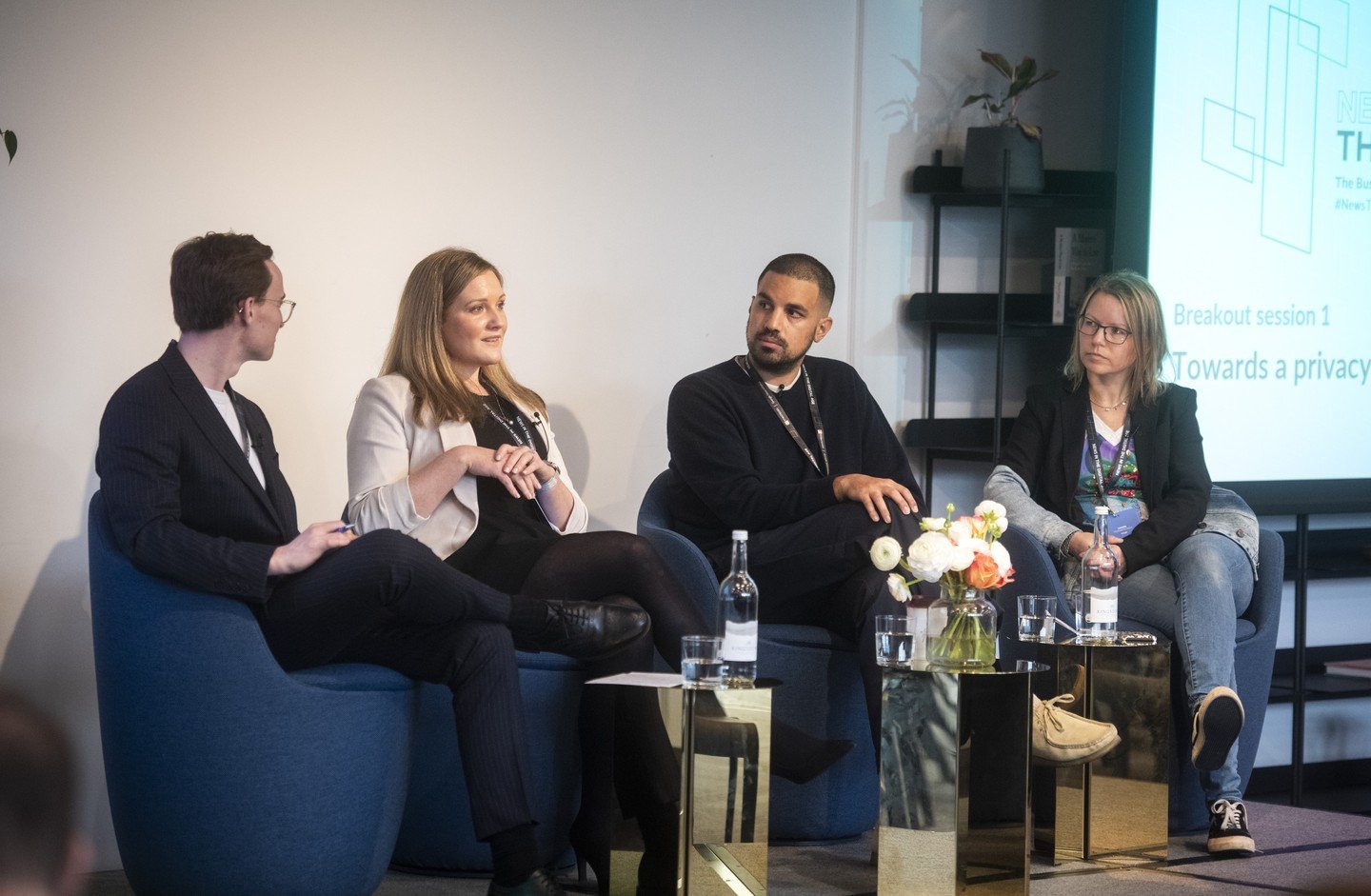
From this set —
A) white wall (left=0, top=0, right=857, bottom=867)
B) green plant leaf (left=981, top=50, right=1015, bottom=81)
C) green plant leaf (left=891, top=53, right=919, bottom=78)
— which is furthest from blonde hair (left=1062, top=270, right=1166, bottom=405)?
green plant leaf (left=891, top=53, right=919, bottom=78)

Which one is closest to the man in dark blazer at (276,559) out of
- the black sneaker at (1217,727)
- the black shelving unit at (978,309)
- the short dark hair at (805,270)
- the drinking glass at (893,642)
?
the drinking glass at (893,642)

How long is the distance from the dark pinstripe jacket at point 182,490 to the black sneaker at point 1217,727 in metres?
2.09

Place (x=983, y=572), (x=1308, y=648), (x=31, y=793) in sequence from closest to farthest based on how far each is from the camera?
1. (x=31, y=793)
2. (x=983, y=572)
3. (x=1308, y=648)

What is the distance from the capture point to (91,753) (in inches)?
140

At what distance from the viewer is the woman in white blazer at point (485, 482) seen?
10.6 ft

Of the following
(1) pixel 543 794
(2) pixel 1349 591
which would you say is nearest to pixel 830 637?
(1) pixel 543 794

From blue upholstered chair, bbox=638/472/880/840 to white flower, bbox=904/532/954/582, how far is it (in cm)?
60

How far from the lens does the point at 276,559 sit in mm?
2768

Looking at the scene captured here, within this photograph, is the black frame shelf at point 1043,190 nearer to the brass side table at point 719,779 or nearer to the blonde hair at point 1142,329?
the blonde hair at point 1142,329

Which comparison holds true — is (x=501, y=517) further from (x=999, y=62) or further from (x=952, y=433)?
(x=999, y=62)

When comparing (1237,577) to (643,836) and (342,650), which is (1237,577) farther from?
(342,650)

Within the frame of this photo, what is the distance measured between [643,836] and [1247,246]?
2.86m

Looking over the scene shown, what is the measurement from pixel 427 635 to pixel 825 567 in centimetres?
104

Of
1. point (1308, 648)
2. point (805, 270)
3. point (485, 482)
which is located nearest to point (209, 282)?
point (485, 482)
